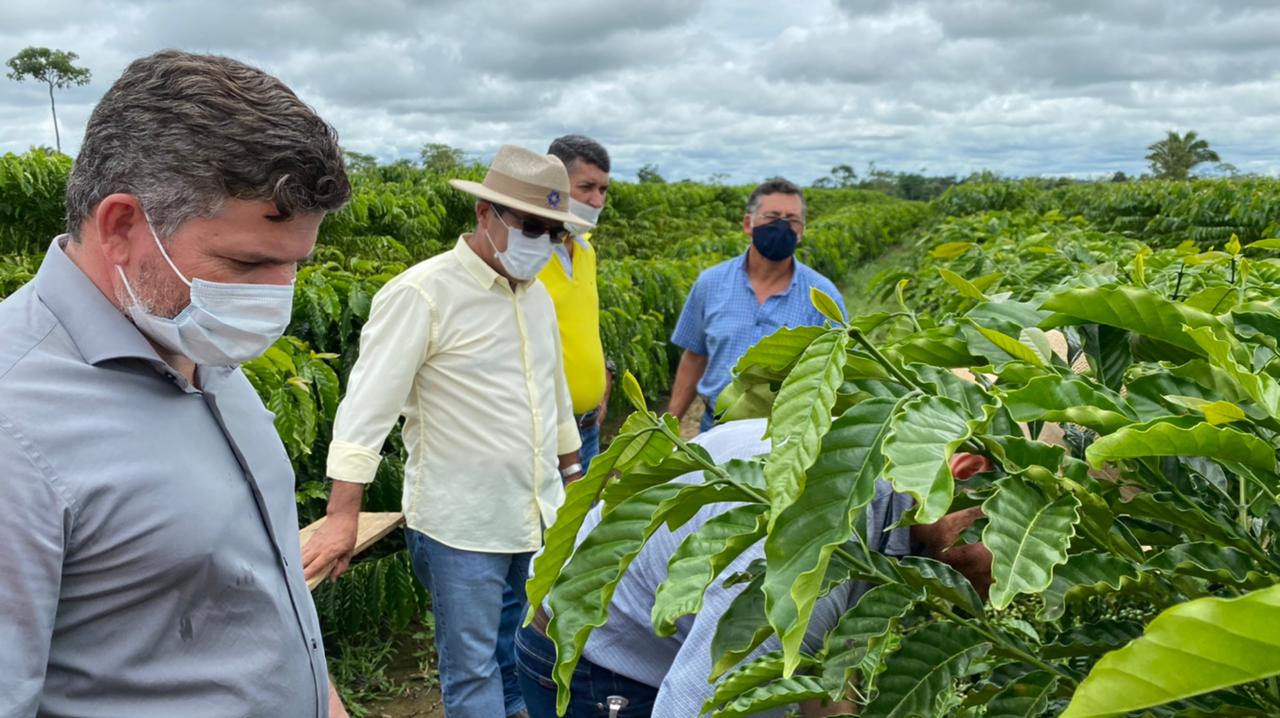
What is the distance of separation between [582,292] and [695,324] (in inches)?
24.7

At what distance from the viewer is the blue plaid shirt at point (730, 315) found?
13.9 ft

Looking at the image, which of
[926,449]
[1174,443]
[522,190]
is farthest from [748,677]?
[522,190]

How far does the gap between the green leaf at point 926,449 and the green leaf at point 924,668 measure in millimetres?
305

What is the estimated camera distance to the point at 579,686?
83.5 inches

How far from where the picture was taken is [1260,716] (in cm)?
92

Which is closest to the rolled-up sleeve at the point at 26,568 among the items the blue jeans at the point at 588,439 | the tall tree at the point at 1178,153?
the blue jeans at the point at 588,439

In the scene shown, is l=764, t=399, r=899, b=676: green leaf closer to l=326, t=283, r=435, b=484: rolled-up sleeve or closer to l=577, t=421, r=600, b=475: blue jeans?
l=326, t=283, r=435, b=484: rolled-up sleeve

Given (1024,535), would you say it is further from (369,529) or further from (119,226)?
(369,529)

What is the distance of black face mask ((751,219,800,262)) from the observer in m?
4.30

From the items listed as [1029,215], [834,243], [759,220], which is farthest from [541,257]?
[834,243]

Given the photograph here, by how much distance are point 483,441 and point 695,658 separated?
165cm

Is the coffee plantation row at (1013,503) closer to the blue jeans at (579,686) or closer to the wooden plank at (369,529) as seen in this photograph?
the blue jeans at (579,686)

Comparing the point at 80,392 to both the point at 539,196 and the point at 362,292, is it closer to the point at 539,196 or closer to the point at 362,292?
the point at 539,196

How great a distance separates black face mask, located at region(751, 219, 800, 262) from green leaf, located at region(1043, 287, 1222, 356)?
331 centimetres
